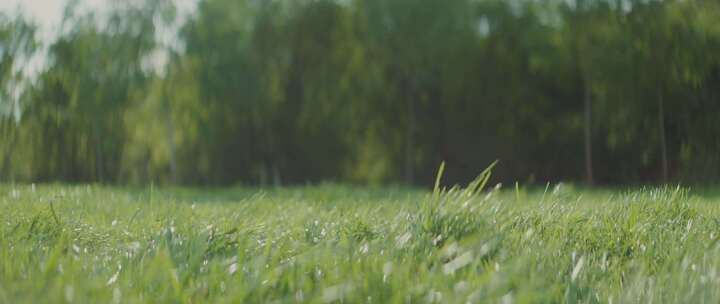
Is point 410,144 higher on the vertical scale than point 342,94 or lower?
lower

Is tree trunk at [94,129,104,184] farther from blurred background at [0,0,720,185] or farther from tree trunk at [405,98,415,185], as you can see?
tree trunk at [405,98,415,185]

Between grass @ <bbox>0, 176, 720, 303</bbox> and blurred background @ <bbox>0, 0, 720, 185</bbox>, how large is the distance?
42.5 ft

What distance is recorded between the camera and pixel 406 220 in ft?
9.09

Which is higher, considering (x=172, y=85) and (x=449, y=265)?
(x=172, y=85)

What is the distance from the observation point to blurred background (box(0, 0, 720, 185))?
1571 centimetres

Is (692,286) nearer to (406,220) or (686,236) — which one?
(686,236)

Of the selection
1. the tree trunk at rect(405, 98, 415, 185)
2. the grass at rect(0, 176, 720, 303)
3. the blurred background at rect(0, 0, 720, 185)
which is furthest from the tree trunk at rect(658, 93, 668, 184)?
the grass at rect(0, 176, 720, 303)

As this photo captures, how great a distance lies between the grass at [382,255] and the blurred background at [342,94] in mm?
12946

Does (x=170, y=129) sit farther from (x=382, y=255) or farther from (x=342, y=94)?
(x=382, y=255)

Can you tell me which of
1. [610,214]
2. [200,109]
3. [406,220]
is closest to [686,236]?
[610,214]

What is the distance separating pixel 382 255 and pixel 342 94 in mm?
17969

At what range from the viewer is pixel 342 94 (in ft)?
65.6

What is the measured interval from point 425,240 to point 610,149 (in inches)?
611

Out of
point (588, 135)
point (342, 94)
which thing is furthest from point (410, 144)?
point (588, 135)
